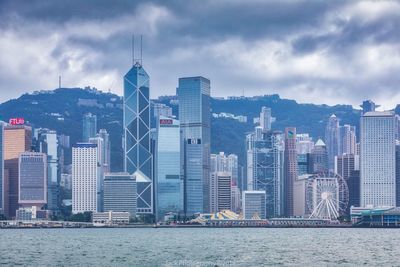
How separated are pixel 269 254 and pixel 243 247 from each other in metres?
14.8

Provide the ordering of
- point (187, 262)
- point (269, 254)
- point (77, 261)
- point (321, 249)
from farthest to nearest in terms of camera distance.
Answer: point (321, 249), point (269, 254), point (77, 261), point (187, 262)

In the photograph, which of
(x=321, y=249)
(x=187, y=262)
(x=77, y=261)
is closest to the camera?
(x=187, y=262)

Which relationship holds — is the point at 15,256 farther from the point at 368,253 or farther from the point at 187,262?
the point at 368,253

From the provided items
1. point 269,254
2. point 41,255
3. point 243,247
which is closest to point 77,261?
point 41,255

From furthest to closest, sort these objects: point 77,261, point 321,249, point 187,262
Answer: point 321,249, point 77,261, point 187,262

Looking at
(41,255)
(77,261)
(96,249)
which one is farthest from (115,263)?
(96,249)

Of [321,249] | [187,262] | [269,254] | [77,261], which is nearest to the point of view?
[187,262]

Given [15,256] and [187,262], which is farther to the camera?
[15,256]

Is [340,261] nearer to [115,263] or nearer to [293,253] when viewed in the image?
[293,253]

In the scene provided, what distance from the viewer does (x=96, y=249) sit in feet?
330

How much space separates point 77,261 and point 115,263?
4743mm

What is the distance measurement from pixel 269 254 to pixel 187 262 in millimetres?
15191

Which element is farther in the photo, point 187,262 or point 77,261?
point 77,261

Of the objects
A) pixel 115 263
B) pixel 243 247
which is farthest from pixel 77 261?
pixel 243 247
